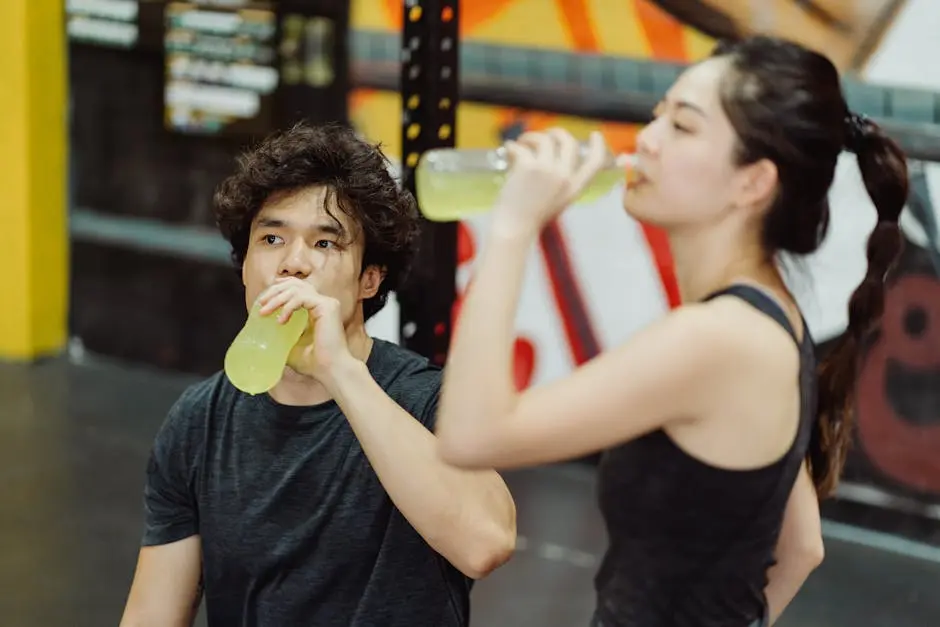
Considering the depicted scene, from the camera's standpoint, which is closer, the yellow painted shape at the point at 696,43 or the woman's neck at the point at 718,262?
the woman's neck at the point at 718,262

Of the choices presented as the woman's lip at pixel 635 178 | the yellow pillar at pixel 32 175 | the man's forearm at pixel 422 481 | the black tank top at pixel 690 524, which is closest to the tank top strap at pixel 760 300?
the black tank top at pixel 690 524

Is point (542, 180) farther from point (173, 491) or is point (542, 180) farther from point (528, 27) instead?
point (528, 27)

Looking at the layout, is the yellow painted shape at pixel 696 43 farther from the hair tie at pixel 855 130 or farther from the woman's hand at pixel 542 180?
the woman's hand at pixel 542 180

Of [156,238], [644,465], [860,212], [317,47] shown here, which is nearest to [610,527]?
[644,465]

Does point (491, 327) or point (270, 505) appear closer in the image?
point (491, 327)

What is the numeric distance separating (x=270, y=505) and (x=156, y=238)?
3.27 meters

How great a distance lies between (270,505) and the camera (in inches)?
58.7

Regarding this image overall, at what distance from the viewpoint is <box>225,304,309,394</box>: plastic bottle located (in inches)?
50.8

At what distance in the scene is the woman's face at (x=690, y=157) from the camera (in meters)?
1.04

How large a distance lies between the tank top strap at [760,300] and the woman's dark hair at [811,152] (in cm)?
6

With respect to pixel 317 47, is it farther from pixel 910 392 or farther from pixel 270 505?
pixel 270 505

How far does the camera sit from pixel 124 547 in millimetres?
3266

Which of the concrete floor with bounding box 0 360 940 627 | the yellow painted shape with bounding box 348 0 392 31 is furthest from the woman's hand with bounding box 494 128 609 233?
the yellow painted shape with bounding box 348 0 392 31

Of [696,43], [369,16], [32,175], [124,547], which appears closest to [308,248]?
[124,547]
